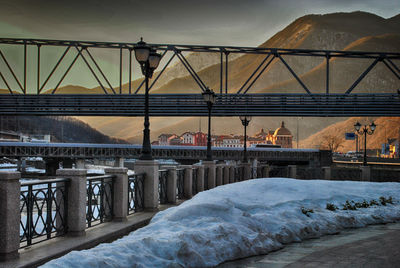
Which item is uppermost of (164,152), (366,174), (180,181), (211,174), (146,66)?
(146,66)

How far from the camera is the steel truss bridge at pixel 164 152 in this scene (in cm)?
10126

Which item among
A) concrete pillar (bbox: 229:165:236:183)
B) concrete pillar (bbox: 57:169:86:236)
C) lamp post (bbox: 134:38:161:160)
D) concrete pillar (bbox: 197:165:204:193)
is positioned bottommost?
concrete pillar (bbox: 229:165:236:183)

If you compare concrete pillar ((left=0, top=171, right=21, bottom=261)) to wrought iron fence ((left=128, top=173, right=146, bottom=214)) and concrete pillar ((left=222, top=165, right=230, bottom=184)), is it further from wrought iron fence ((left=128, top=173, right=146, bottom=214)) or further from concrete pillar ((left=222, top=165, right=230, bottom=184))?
concrete pillar ((left=222, top=165, right=230, bottom=184))

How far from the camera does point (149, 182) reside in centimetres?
1442

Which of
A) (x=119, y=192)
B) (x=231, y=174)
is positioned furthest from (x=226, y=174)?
(x=119, y=192)

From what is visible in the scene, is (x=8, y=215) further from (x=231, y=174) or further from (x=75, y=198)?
(x=231, y=174)

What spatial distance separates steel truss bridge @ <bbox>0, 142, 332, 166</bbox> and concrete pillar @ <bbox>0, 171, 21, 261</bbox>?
307 ft

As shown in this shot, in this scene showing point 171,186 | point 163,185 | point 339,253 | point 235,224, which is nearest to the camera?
point 339,253

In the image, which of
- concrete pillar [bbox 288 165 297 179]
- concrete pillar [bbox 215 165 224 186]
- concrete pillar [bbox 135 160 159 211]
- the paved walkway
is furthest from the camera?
concrete pillar [bbox 288 165 297 179]

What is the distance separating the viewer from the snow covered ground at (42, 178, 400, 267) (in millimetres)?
8047

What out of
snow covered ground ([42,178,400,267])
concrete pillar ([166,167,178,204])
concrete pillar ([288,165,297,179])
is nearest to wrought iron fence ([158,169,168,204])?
concrete pillar ([166,167,178,204])

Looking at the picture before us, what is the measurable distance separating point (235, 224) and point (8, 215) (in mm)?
5103

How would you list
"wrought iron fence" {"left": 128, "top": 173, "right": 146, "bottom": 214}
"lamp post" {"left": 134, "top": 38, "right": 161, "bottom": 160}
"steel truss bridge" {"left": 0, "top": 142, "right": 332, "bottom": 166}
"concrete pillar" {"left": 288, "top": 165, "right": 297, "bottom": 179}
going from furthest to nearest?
"steel truss bridge" {"left": 0, "top": 142, "right": 332, "bottom": 166}, "concrete pillar" {"left": 288, "top": 165, "right": 297, "bottom": 179}, "lamp post" {"left": 134, "top": 38, "right": 161, "bottom": 160}, "wrought iron fence" {"left": 128, "top": 173, "right": 146, "bottom": 214}

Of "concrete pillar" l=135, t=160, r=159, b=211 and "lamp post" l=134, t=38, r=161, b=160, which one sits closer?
"concrete pillar" l=135, t=160, r=159, b=211
